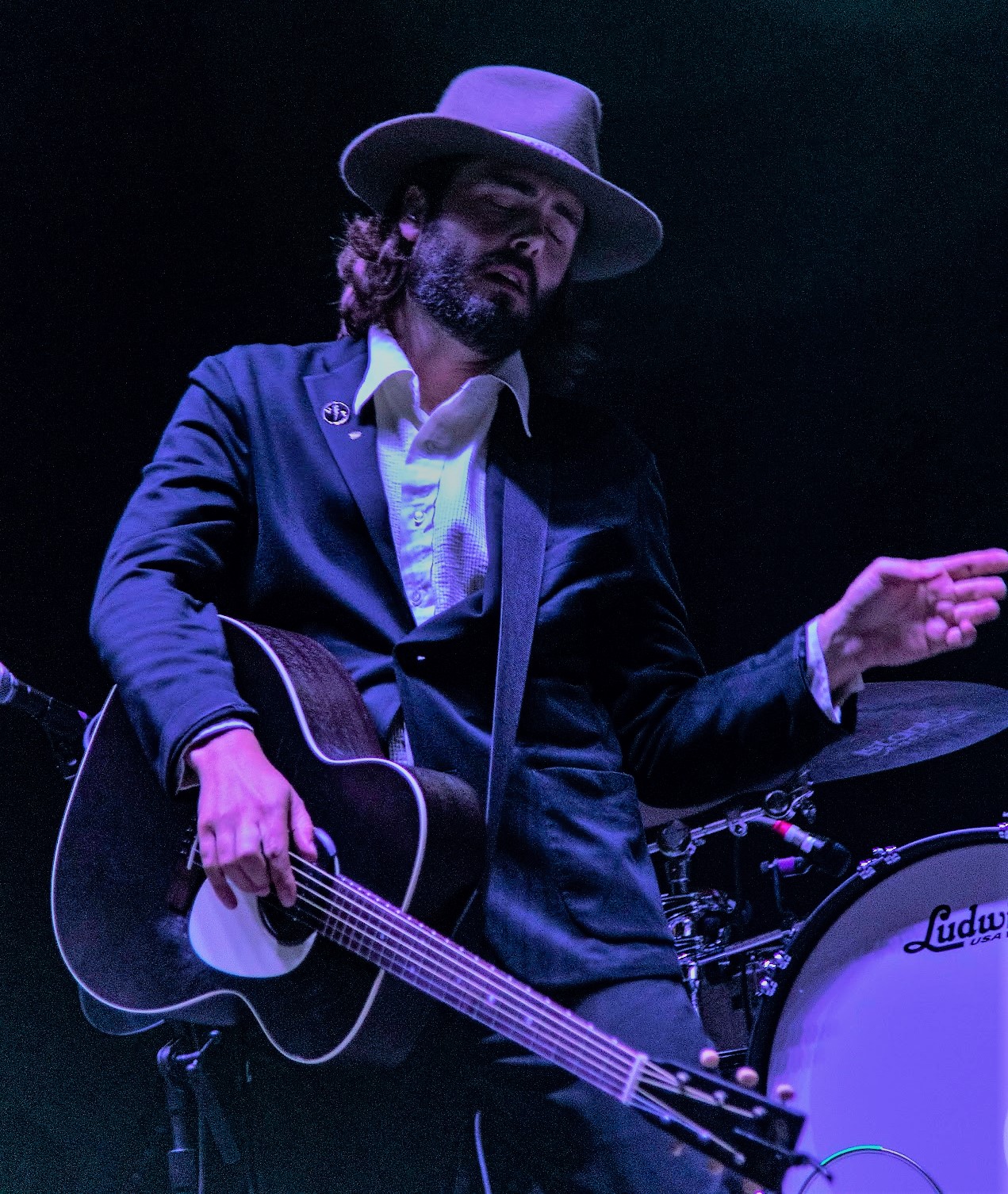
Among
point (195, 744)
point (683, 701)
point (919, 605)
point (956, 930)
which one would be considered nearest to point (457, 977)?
point (195, 744)

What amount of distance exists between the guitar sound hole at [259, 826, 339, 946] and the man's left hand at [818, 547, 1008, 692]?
80 cm

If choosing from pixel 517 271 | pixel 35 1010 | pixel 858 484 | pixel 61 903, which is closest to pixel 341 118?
pixel 517 271

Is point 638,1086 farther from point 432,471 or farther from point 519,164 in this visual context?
point 519,164

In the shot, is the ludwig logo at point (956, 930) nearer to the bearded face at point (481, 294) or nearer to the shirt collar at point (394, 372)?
the shirt collar at point (394, 372)

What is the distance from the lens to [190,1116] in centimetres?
187

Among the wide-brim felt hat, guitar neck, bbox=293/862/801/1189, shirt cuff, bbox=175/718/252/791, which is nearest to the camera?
guitar neck, bbox=293/862/801/1189

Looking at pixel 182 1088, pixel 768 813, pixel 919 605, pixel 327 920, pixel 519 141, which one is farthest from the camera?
pixel 768 813

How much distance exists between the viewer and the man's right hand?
4.64 feet

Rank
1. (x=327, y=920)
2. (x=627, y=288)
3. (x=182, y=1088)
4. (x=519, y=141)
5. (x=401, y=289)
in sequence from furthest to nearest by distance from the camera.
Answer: (x=627, y=288), (x=401, y=289), (x=519, y=141), (x=182, y=1088), (x=327, y=920)

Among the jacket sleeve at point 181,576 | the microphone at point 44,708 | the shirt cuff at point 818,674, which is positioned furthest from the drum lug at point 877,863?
the microphone at point 44,708

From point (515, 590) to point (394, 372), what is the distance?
46cm

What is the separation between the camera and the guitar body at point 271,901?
4.82 feet

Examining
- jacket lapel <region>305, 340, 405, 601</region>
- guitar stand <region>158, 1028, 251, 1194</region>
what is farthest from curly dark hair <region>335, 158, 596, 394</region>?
guitar stand <region>158, 1028, 251, 1194</region>

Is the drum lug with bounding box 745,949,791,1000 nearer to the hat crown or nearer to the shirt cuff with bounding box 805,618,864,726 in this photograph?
the shirt cuff with bounding box 805,618,864,726
